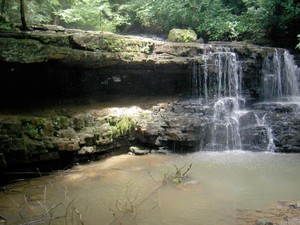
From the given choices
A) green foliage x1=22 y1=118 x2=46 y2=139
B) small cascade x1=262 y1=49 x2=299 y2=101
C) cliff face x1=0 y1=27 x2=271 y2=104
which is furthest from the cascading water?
green foliage x1=22 y1=118 x2=46 y2=139

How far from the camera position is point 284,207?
5023 mm

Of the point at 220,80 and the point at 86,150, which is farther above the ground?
the point at 220,80

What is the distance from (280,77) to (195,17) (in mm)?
5722

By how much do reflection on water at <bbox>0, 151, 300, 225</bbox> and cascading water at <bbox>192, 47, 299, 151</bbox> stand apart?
1.05 meters

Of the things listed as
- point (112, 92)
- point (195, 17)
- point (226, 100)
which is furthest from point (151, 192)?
point (195, 17)

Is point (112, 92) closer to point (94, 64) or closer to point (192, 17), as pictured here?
point (94, 64)

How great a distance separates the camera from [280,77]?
1162 cm

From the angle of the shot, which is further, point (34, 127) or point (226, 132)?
point (226, 132)

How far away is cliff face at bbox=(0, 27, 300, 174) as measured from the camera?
292 inches

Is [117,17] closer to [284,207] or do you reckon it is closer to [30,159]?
[30,159]

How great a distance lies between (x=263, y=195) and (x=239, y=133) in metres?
3.63

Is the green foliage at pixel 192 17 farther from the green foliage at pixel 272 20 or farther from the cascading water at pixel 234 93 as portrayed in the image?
the cascading water at pixel 234 93

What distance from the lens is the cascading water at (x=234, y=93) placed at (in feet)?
29.4

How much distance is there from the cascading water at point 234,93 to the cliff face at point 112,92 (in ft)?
0.14
